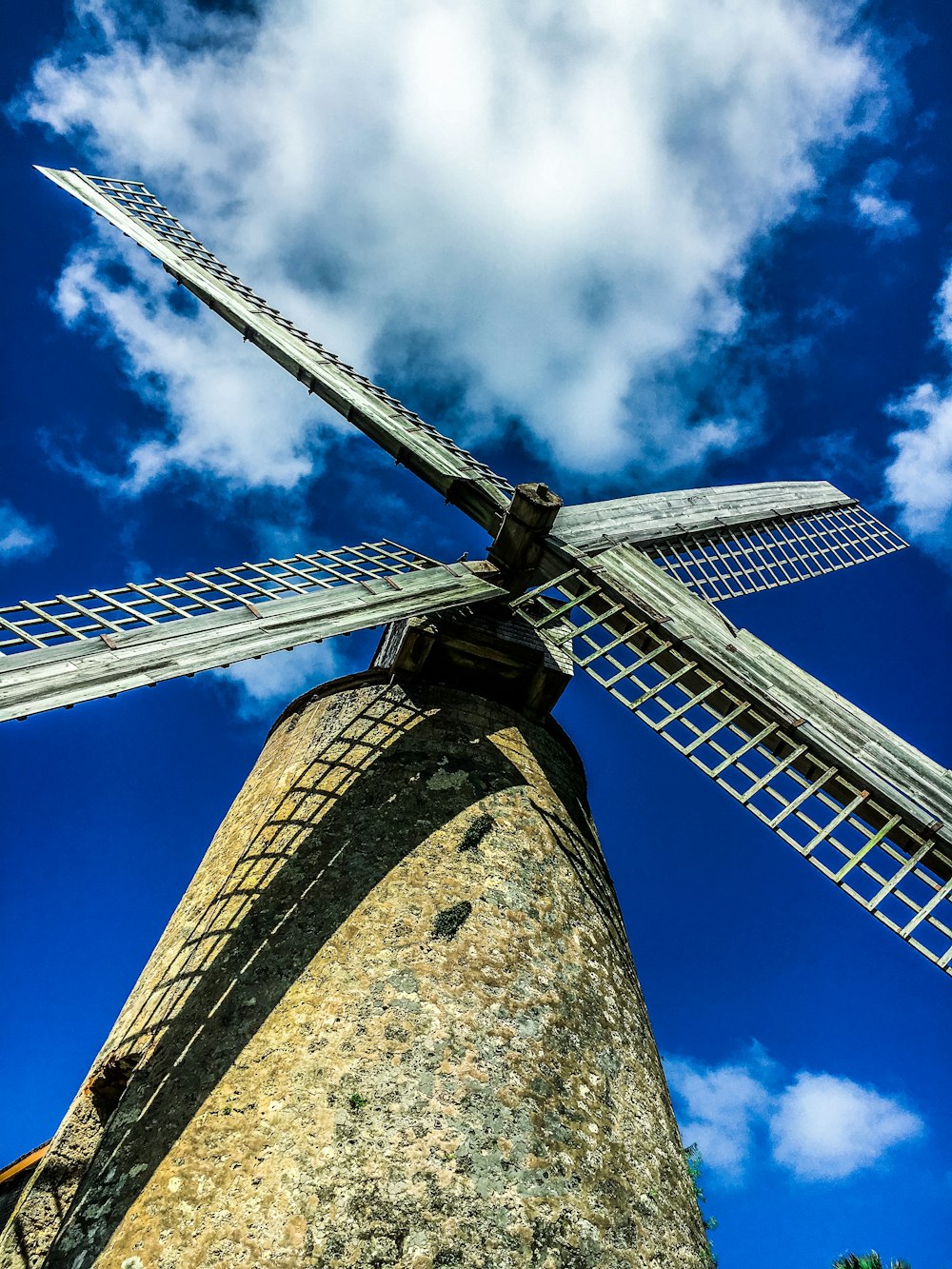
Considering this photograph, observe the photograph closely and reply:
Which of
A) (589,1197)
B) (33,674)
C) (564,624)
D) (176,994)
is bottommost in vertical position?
(589,1197)

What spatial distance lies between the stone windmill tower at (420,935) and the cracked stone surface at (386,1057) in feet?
0.04

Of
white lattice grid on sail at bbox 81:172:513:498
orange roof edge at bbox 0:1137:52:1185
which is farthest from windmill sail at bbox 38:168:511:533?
orange roof edge at bbox 0:1137:52:1185

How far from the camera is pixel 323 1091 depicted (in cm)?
329

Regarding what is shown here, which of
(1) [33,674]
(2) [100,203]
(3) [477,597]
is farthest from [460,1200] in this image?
(2) [100,203]

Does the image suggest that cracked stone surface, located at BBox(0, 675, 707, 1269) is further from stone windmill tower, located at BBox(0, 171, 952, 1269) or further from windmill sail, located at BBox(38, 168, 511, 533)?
windmill sail, located at BBox(38, 168, 511, 533)

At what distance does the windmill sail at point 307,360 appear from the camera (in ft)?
22.0

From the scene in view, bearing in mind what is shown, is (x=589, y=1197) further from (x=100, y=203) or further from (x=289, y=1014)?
(x=100, y=203)

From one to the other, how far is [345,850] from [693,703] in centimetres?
229

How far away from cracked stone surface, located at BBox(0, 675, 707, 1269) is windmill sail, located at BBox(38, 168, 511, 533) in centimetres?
237

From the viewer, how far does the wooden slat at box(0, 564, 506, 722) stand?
2.95 m

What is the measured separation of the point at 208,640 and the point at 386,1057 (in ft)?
6.41

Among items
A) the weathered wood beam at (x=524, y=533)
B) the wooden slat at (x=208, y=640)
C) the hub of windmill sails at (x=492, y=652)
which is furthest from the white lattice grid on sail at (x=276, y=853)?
the weathered wood beam at (x=524, y=533)

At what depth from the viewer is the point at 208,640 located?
3.75 metres

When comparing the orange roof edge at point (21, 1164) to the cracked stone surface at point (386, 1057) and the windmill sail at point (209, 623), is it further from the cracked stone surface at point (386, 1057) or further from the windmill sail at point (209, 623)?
the windmill sail at point (209, 623)
